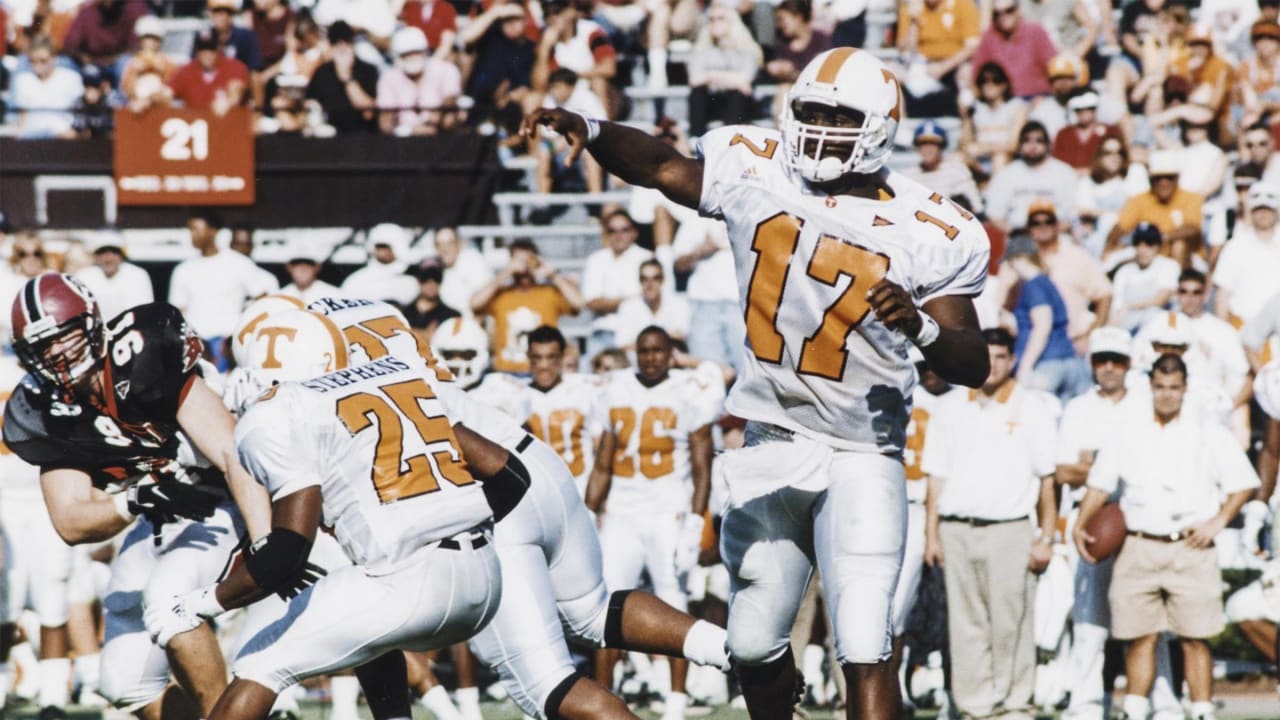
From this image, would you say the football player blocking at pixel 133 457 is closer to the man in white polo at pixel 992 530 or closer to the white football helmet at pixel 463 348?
the white football helmet at pixel 463 348

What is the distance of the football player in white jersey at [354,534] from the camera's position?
5430 mm

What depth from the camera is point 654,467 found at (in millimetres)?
10141

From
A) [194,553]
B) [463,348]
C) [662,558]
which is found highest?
[194,553]

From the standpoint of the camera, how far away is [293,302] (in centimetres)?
645

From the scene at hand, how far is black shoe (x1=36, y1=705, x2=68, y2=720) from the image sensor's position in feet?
29.2

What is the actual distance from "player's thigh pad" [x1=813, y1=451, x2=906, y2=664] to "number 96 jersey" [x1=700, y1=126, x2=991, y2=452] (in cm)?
9

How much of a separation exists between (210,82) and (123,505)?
7.43m

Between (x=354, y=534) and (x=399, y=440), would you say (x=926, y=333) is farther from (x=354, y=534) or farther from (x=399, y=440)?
(x=354, y=534)

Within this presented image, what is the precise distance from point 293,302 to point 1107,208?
7053 millimetres

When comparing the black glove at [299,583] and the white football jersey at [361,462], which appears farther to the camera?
the black glove at [299,583]

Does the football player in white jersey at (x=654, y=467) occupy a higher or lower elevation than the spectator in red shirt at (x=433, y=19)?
lower

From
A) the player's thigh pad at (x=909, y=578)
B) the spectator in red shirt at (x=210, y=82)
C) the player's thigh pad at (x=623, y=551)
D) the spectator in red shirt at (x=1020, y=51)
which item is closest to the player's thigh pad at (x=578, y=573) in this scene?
the player's thigh pad at (x=909, y=578)

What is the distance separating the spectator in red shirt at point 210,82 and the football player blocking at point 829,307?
26.5ft

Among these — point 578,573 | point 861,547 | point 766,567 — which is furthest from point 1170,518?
point 861,547
